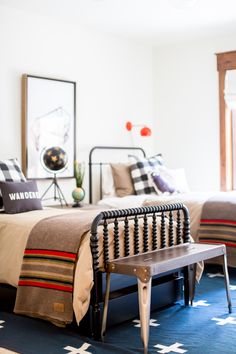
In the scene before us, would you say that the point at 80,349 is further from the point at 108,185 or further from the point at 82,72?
the point at 82,72

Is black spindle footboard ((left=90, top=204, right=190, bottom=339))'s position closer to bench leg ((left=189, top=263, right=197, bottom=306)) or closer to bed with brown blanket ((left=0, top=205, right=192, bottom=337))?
bed with brown blanket ((left=0, top=205, right=192, bottom=337))

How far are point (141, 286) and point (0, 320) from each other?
3.62 feet

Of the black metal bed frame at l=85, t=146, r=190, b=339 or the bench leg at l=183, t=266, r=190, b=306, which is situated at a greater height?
the black metal bed frame at l=85, t=146, r=190, b=339

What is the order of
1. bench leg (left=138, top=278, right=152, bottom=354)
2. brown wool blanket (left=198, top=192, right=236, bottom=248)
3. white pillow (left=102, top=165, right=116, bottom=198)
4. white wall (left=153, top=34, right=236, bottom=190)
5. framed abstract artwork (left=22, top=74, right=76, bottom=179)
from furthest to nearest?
white wall (left=153, top=34, right=236, bottom=190), white pillow (left=102, top=165, right=116, bottom=198), framed abstract artwork (left=22, top=74, right=76, bottom=179), brown wool blanket (left=198, top=192, right=236, bottom=248), bench leg (left=138, top=278, right=152, bottom=354)

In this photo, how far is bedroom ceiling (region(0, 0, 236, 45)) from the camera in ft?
16.3

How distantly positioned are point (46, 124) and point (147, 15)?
155 cm

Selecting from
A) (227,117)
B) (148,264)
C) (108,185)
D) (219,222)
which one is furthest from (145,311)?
(227,117)

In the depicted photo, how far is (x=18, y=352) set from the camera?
8.87ft

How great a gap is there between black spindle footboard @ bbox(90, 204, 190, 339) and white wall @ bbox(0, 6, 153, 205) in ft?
6.84

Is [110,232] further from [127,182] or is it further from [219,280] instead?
[127,182]

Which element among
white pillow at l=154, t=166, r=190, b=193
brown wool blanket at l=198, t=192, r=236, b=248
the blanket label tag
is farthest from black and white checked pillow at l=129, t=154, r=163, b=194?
the blanket label tag

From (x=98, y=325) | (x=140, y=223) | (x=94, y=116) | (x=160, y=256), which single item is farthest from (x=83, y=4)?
(x=98, y=325)

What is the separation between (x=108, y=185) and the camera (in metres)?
5.67

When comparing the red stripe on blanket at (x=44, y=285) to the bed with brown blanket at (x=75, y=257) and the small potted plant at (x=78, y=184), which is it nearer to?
the bed with brown blanket at (x=75, y=257)
